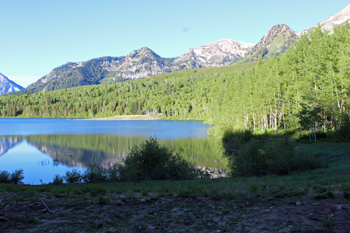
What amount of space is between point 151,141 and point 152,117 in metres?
162

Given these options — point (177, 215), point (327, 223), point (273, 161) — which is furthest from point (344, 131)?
point (177, 215)

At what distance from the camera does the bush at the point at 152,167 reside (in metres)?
19.9

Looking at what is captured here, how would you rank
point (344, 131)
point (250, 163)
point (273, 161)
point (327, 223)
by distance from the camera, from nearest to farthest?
point (327, 223) < point (273, 161) < point (250, 163) < point (344, 131)

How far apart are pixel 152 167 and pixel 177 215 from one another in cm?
1229

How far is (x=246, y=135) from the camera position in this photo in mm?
45344

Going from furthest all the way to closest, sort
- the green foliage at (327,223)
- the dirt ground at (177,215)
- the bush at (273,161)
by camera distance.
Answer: the bush at (273,161)
the dirt ground at (177,215)
the green foliage at (327,223)

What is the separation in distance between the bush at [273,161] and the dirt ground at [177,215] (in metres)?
10.4

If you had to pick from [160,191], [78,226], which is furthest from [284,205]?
[78,226]

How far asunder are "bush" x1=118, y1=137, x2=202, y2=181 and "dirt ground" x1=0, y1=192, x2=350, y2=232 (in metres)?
9.23

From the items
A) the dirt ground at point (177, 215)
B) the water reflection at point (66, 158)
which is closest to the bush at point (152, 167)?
the water reflection at point (66, 158)

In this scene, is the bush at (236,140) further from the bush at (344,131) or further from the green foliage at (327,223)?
the green foliage at (327,223)

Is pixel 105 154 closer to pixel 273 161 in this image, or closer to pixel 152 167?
pixel 152 167

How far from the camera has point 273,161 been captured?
19.7 m

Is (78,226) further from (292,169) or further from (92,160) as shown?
(92,160)
